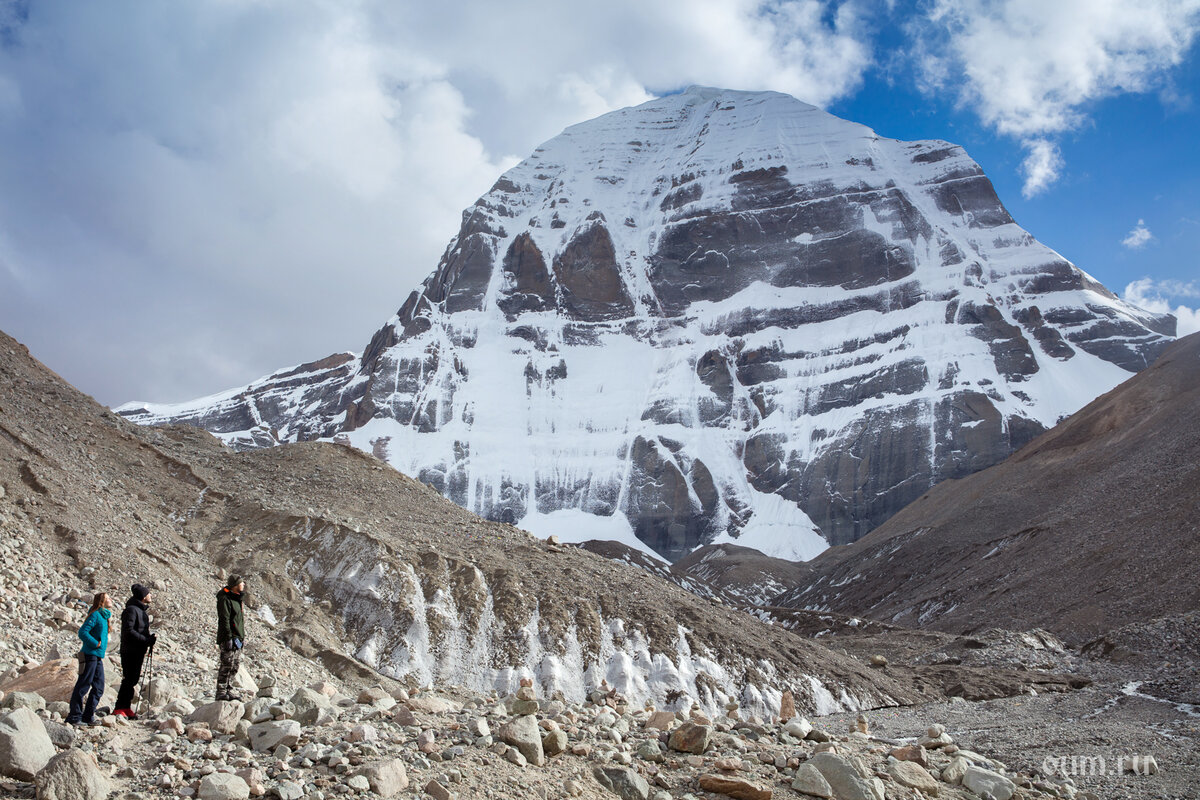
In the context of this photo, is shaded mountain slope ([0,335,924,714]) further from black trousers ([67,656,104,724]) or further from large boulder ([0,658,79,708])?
black trousers ([67,656,104,724])

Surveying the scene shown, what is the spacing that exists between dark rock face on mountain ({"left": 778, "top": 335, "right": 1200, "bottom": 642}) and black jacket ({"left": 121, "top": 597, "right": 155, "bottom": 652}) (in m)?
51.2

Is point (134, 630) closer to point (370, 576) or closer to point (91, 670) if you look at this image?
point (91, 670)

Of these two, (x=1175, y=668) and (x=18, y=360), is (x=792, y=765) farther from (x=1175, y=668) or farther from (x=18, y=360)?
(x=18, y=360)

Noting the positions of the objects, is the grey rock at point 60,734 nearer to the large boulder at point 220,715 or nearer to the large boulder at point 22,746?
the large boulder at point 22,746

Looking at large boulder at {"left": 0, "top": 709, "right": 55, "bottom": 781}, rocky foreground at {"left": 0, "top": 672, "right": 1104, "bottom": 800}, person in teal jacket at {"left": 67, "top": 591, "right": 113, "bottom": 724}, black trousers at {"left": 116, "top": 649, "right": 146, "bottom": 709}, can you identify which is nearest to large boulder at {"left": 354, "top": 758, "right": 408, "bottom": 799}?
rocky foreground at {"left": 0, "top": 672, "right": 1104, "bottom": 800}

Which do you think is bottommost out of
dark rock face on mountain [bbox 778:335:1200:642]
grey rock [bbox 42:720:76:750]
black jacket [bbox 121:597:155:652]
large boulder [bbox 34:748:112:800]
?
large boulder [bbox 34:748:112:800]

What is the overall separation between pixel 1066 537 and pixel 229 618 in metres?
70.0

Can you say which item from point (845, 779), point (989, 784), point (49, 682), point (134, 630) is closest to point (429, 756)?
point (134, 630)

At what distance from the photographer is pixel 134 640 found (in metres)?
12.7

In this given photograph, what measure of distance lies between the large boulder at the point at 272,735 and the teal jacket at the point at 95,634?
112 inches

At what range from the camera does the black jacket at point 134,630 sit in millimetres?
12625

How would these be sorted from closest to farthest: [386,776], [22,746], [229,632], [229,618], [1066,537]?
[22,746]
[386,776]
[229,632]
[229,618]
[1066,537]

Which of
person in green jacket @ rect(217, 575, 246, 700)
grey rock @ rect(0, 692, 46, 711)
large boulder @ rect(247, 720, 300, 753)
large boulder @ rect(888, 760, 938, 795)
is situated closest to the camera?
large boulder @ rect(247, 720, 300, 753)

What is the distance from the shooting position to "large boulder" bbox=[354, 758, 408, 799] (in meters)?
9.37
